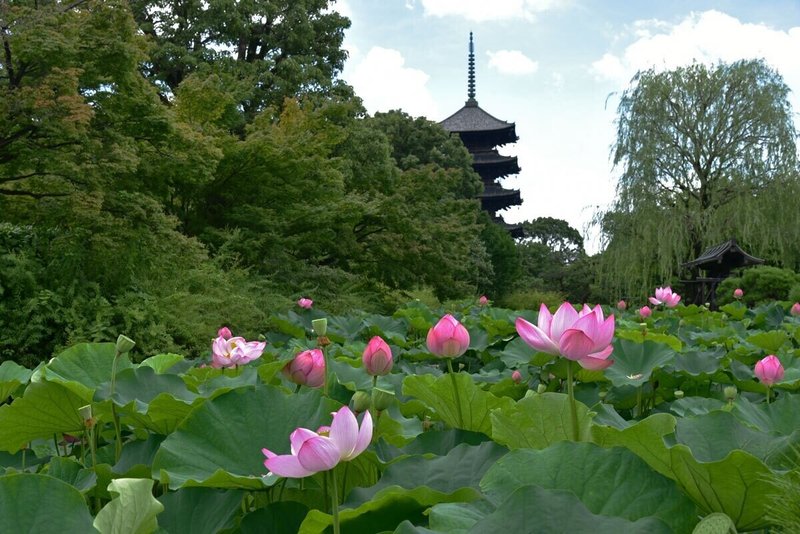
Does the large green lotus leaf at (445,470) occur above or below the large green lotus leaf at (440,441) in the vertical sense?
above

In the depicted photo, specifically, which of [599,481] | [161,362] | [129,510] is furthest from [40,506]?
[161,362]

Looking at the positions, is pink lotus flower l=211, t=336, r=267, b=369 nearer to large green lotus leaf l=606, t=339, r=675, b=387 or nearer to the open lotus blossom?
the open lotus blossom

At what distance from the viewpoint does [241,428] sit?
2.59 ft

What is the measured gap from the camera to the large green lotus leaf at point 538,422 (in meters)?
0.76

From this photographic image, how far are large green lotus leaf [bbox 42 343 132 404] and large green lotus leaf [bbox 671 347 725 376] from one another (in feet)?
4.05

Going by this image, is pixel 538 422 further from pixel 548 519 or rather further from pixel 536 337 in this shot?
pixel 548 519

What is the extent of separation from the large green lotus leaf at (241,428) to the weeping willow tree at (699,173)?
10659 mm

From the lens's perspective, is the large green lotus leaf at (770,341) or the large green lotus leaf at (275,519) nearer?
the large green lotus leaf at (275,519)

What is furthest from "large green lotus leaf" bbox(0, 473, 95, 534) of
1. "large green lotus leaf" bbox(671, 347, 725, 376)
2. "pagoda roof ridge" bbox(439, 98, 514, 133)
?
"pagoda roof ridge" bbox(439, 98, 514, 133)

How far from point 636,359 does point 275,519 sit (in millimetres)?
1184

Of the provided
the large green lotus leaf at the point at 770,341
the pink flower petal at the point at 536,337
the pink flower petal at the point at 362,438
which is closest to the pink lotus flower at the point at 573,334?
the pink flower petal at the point at 536,337

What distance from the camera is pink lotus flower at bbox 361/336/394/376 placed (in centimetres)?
105

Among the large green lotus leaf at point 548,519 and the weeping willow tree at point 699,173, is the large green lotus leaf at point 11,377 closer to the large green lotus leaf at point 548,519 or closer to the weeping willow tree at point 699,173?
the large green lotus leaf at point 548,519

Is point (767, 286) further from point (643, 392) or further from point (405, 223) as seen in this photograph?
point (643, 392)
